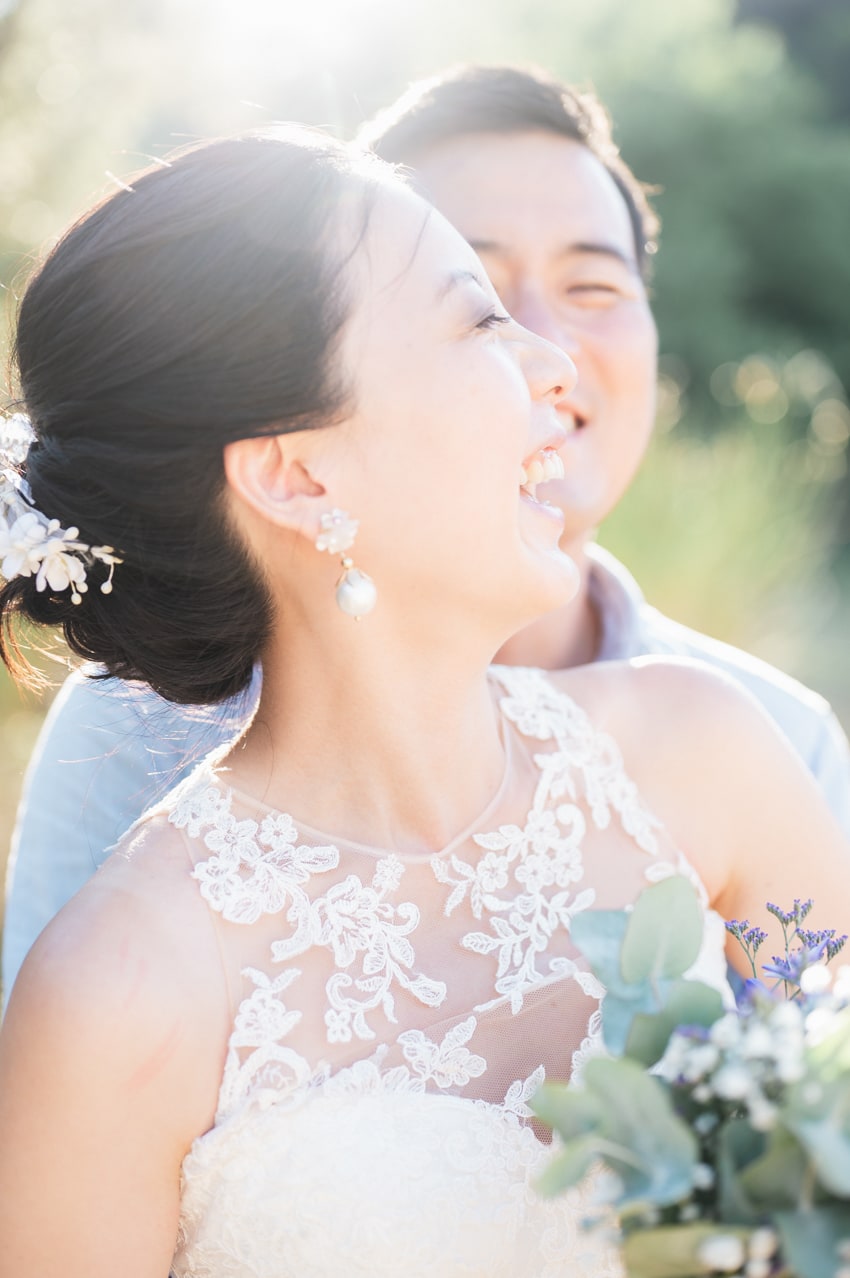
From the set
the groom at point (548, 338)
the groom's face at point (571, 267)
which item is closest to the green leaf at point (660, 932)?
the groom at point (548, 338)

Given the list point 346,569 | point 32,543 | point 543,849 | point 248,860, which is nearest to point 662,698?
point 543,849

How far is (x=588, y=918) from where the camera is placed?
1404mm

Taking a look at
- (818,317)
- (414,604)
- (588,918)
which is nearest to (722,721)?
(414,604)

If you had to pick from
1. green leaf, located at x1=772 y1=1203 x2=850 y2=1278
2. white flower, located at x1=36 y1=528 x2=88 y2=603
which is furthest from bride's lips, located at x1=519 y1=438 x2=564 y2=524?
green leaf, located at x1=772 y1=1203 x2=850 y2=1278

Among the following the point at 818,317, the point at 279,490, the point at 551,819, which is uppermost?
the point at 279,490

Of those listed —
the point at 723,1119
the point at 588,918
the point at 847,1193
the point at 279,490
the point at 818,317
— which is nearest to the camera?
the point at 847,1193

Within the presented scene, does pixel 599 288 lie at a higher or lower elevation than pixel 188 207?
lower

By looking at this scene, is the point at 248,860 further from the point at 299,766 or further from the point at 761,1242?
the point at 761,1242

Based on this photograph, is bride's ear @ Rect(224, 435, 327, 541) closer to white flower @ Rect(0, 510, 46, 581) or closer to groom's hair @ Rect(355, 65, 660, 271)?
white flower @ Rect(0, 510, 46, 581)

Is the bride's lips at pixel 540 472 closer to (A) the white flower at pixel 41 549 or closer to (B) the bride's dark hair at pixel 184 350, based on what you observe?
(B) the bride's dark hair at pixel 184 350

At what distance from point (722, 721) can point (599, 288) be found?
1.13 meters

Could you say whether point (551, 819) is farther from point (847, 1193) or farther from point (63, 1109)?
point (847, 1193)

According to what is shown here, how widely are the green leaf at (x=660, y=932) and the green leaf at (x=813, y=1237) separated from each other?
0.27 meters

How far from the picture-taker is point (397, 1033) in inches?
79.6
